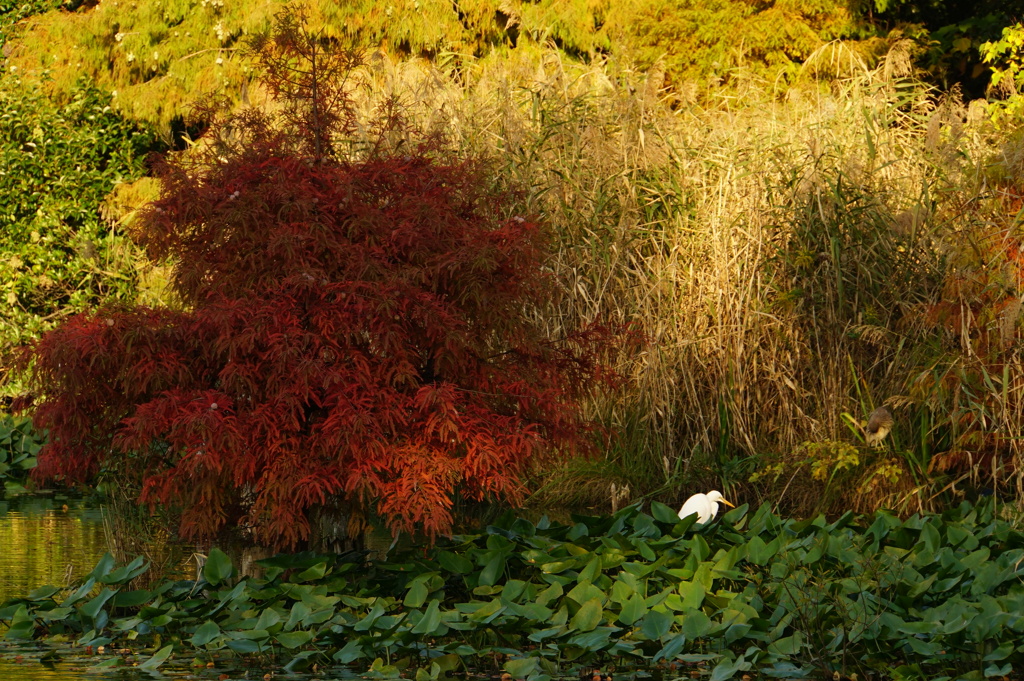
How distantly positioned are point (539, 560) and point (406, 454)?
2.84 feet

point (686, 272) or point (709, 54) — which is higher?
point (709, 54)

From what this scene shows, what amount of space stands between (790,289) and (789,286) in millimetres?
52

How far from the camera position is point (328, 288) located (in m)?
5.71

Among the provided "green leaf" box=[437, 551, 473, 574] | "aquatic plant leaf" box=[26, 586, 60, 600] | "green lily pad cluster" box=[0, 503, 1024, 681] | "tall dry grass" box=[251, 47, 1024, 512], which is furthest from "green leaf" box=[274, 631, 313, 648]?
"tall dry grass" box=[251, 47, 1024, 512]

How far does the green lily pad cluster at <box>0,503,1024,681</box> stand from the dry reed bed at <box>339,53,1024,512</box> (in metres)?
1.68

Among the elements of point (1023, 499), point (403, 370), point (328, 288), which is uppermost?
point (328, 288)

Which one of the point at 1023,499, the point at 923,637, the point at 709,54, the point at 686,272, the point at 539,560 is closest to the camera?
the point at 923,637

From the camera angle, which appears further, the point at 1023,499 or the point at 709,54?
the point at 709,54

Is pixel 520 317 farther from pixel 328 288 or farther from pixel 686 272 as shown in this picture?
pixel 686 272

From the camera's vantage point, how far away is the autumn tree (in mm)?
5547

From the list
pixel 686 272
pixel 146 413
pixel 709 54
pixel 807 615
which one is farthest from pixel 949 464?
pixel 709 54

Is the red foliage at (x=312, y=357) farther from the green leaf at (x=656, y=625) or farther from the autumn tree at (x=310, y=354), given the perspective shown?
the green leaf at (x=656, y=625)

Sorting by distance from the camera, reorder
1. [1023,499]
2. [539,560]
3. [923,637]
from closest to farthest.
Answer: [923,637] → [539,560] → [1023,499]

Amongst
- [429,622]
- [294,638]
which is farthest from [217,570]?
[429,622]
